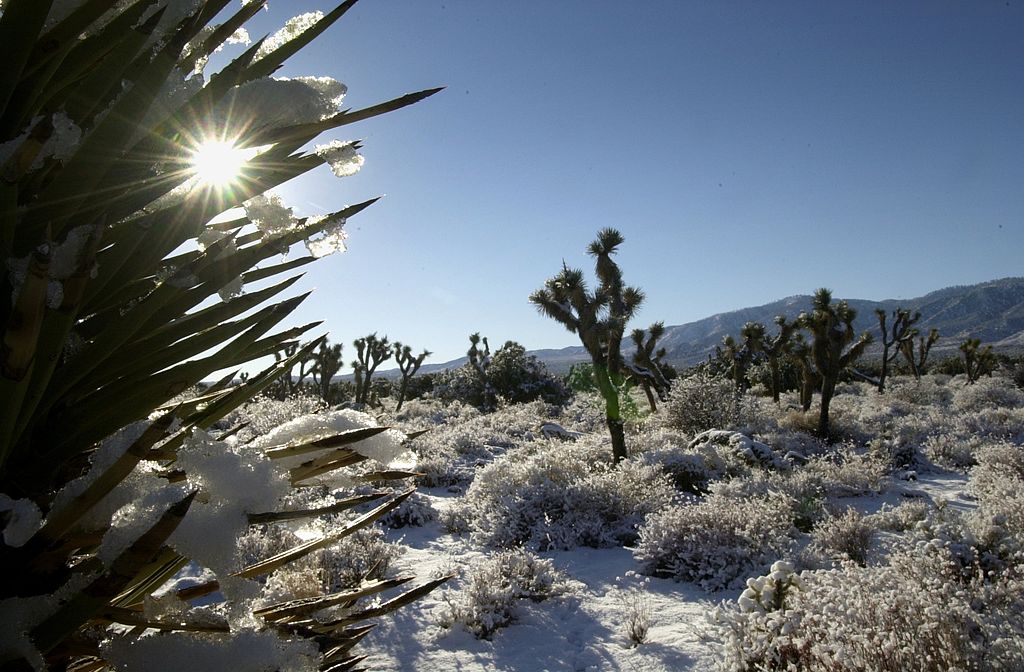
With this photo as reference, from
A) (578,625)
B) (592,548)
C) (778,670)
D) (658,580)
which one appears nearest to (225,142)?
(778,670)

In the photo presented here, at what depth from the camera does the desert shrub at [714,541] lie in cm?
629

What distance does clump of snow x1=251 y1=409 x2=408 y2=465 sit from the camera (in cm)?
84

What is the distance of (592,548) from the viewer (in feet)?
25.5

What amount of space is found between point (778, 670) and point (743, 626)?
0.51m

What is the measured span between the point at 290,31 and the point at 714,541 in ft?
22.8

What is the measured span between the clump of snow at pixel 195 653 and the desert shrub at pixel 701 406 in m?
16.9

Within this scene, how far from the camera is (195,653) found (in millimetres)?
629

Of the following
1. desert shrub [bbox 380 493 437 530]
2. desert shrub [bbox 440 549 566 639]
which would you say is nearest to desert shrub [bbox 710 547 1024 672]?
desert shrub [bbox 440 549 566 639]

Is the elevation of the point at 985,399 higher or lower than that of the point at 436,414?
lower

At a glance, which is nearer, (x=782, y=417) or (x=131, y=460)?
(x=131, y=460)

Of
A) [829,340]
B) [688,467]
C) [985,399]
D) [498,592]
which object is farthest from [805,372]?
[498,592]

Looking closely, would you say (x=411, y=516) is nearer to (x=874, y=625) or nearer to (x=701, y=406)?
(x=874, y=625)

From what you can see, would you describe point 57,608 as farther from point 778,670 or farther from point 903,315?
point 903,315

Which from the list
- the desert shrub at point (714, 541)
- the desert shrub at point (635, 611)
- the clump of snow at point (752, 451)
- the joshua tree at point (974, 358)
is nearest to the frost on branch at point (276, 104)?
the desert shrub at point (635, 611)
